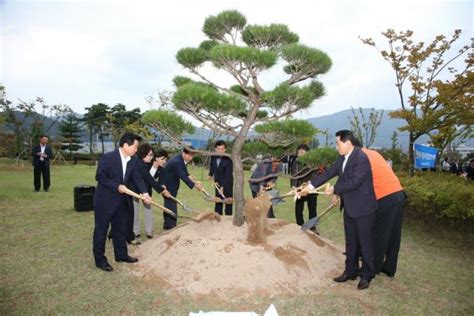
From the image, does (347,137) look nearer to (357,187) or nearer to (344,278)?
(357,187)

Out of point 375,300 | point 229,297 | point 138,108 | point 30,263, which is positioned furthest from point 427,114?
point 138,108

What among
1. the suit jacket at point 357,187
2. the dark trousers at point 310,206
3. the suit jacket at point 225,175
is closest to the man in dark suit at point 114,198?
the suit jacket at point 225,175

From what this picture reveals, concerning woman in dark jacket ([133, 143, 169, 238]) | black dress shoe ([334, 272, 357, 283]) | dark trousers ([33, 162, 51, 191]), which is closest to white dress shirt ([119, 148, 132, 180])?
woman in dark jacket ([133, 143, 169, 238])

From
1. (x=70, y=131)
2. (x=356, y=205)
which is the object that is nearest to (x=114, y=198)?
(x=356, y=205)

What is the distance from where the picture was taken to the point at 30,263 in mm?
4391

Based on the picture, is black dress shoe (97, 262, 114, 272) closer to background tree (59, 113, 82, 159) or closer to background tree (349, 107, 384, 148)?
background tree (349, 107, 384, 148)

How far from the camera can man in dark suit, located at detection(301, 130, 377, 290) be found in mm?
3760

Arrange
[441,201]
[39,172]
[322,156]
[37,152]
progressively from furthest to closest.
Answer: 1. [39,172]
2. [37,152]
3. [441,201]
4. [322,156]

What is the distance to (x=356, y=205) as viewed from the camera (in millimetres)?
3779

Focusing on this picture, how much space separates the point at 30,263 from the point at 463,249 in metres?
6.28

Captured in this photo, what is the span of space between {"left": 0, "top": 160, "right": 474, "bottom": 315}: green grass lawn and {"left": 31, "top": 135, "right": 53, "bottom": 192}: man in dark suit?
14.1 feet

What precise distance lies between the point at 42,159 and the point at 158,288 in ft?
26.0

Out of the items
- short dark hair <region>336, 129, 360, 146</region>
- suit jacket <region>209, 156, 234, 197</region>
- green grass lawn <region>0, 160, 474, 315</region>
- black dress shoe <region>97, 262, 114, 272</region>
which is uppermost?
short dark hair <region>336, 129, 360, 146</region>

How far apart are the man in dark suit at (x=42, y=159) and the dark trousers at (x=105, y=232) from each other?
6.69m
